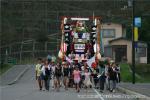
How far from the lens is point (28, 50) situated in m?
78.4

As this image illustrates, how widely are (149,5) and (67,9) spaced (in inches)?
549

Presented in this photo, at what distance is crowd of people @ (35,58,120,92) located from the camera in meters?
31.2

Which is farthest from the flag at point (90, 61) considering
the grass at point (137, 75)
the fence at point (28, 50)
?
the fence at point (28, 50)

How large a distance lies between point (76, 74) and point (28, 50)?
47953 millimetres

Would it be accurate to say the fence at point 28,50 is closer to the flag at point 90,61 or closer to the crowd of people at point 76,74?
the crowd of people at point 76,74

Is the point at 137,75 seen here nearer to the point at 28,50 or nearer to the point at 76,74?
the point at 76,74

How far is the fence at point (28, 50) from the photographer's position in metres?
76.4

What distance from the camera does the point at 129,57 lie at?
2908 inches

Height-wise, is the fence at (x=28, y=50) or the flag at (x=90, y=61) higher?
the flag at (x=90, y=61)

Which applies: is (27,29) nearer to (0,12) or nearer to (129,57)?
(0,12)

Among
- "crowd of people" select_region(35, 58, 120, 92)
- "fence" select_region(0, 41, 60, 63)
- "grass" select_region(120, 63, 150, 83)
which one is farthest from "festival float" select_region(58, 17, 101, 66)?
"fence" select_region(0, 41, 60, 63)

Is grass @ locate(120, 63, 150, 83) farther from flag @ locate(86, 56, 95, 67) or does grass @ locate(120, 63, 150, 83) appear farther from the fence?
the fence

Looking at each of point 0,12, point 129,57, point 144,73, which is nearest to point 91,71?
point 144,73

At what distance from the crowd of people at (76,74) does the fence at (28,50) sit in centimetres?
4217
